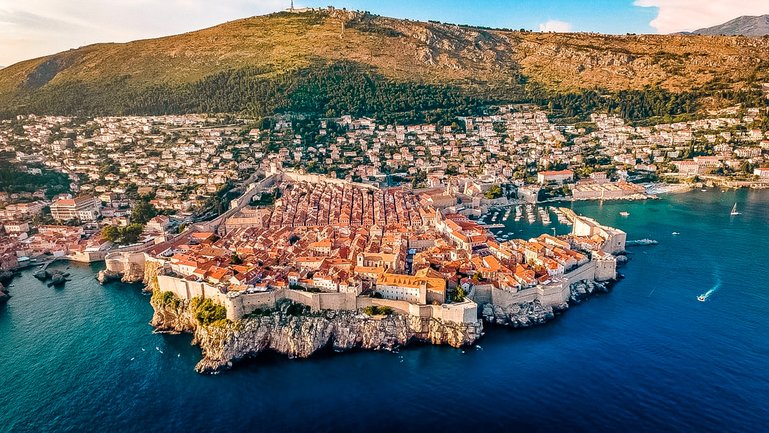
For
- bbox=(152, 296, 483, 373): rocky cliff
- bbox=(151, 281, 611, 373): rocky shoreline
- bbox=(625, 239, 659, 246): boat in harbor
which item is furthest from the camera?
bbox=(625, 239, 659, 246): boat in harbor

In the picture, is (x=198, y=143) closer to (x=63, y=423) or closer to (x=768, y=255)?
(x=63, y=423)

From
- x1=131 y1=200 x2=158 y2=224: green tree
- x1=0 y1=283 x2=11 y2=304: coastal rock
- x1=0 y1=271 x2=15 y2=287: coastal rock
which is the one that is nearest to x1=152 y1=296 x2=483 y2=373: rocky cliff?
x1=0 y1=283 x2=11 y2=304: coastal rock

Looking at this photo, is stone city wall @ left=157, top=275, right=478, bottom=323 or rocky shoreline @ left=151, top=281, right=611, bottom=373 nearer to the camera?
rocky shoreline @ left=151, top=281, right=611, bottom=373

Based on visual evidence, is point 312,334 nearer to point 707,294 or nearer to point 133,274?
point 133,274

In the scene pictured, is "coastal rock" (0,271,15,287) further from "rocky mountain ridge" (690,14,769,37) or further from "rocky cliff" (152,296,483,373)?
"rocky mountain ridge" (690,14,769,37)

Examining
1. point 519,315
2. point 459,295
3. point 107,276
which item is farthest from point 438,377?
point 107,276

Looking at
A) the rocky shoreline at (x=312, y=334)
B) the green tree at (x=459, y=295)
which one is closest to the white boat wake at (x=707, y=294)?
the rocky shoreline at (x=312, y=334)
